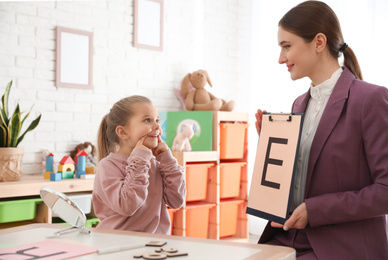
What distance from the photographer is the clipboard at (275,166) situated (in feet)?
4.53

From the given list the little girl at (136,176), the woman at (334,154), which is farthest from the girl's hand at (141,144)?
the woman at (334,154)

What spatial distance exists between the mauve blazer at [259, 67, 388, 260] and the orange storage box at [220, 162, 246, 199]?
2405 mm

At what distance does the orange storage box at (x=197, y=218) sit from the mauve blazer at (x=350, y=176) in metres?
2.27

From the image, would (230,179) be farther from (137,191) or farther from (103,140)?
(137,191)

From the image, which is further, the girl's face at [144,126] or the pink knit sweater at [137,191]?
the girl's face at [144,126]

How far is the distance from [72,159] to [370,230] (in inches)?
93.3

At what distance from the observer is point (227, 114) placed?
3834mm

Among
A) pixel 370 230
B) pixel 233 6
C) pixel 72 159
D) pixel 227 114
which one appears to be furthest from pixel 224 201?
pixel 370 230

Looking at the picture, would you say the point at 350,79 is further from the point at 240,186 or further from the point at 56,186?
the point at 240,186

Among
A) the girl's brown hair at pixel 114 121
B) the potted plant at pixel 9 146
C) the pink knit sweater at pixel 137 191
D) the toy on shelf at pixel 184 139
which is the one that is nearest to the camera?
the pink knit sweater at pixel 137 191

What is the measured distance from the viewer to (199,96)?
12.8ft

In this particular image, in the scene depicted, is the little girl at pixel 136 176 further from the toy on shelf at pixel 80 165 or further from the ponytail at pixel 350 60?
the toy on shelf at pixel 80 165

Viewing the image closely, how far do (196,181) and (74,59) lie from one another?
1.36m

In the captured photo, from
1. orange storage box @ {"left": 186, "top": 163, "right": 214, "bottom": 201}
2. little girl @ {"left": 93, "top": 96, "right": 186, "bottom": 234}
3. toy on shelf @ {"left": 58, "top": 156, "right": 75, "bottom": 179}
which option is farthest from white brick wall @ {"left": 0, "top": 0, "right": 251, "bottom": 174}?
little girl @ {"left": 93, "top": 96, "right": 186, "bottom": 234}
